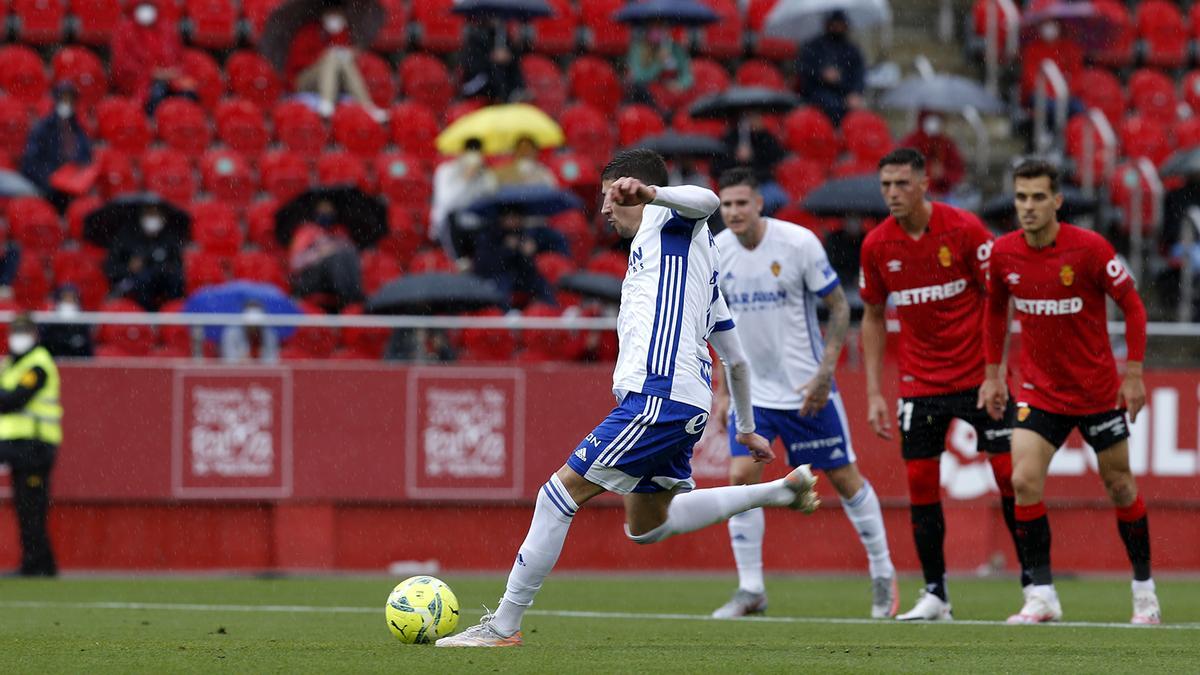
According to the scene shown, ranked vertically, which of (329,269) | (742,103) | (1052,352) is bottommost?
(1052,352)

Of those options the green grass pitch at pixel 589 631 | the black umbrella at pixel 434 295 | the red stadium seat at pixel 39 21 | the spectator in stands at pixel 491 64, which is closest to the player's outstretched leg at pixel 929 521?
the green grass pitch at pixel 589 631

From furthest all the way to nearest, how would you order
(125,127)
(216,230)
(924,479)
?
(125,127)
(216,230)
(924,479)

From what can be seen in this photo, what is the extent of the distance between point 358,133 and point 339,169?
86cm

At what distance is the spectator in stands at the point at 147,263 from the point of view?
16844 millimetres

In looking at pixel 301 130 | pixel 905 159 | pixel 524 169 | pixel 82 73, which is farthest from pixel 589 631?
pixel 82 73

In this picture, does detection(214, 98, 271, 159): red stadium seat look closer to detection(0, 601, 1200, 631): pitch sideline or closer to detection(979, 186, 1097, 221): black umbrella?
detection(979, 186, 1097, 221): black umbrella

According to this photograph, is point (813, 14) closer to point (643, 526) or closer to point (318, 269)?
point (318, 269)

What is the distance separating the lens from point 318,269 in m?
17.0

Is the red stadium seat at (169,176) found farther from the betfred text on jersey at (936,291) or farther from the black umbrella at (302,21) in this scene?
the betfred text on jersey at (936,291)

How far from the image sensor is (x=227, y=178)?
62.3ft

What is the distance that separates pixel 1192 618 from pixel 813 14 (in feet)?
37.8

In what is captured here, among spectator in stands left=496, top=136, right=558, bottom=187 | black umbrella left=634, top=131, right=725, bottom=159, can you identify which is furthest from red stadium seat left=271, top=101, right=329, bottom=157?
black umbrella left=634, top=131, right=725, bottom=159

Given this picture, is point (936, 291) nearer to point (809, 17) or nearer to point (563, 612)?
point (563, 612)

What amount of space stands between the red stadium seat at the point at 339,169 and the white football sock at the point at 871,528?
874cm
